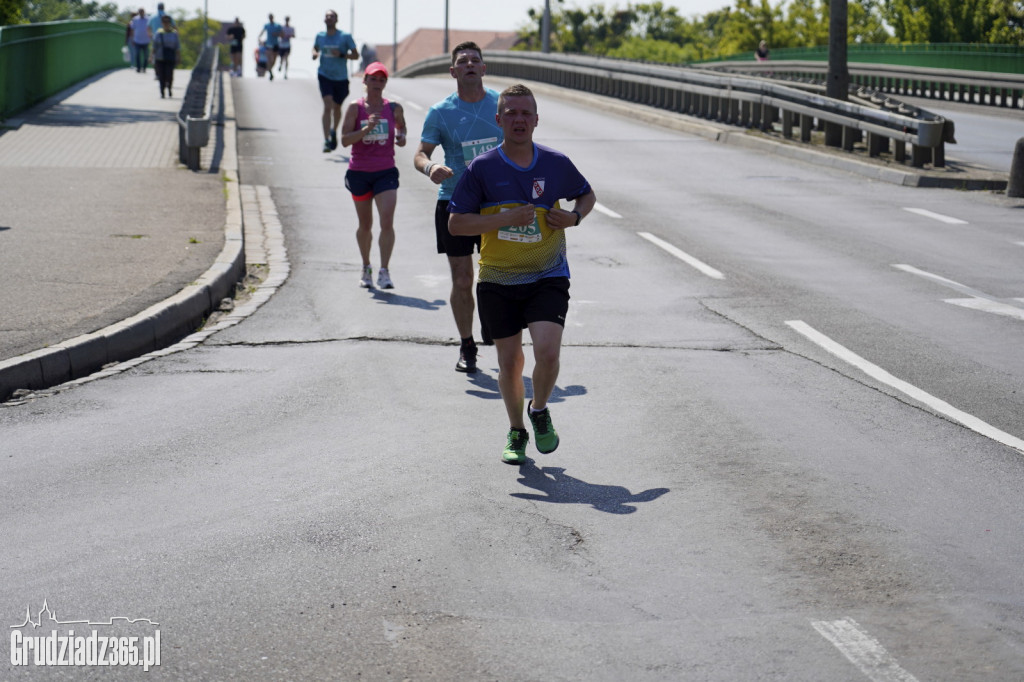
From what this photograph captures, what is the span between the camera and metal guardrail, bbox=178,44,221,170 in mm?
18625

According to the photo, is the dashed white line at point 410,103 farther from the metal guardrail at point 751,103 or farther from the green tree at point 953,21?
the green tree at point 953,21

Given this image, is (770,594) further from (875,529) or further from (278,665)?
(278,665)

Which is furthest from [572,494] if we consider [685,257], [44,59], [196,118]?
[44,59]

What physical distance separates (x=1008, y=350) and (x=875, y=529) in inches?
174

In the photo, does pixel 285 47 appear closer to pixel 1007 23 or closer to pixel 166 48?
pixel 166 48

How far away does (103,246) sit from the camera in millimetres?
12500

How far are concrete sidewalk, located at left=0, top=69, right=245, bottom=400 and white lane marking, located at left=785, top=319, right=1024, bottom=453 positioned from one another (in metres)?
4.75

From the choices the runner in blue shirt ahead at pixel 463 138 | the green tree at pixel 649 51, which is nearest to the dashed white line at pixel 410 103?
the runner in blue shirt ahead at pixel 463 138

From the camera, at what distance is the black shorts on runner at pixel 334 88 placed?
71.1ft

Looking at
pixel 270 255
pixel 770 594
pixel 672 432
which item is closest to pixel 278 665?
pixel 770 594

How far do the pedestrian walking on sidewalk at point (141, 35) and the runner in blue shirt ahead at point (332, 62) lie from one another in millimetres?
20823

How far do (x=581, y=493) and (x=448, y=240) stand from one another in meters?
2.95

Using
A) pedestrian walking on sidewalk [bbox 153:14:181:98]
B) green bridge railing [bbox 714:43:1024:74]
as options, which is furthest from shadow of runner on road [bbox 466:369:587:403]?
green bridge railing [bbox 714:43:1024:74]

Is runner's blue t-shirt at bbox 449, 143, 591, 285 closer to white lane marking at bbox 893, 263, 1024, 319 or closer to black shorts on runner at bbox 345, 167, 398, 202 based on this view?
black shorts on runner at bbox 345, 167, 398, 202
